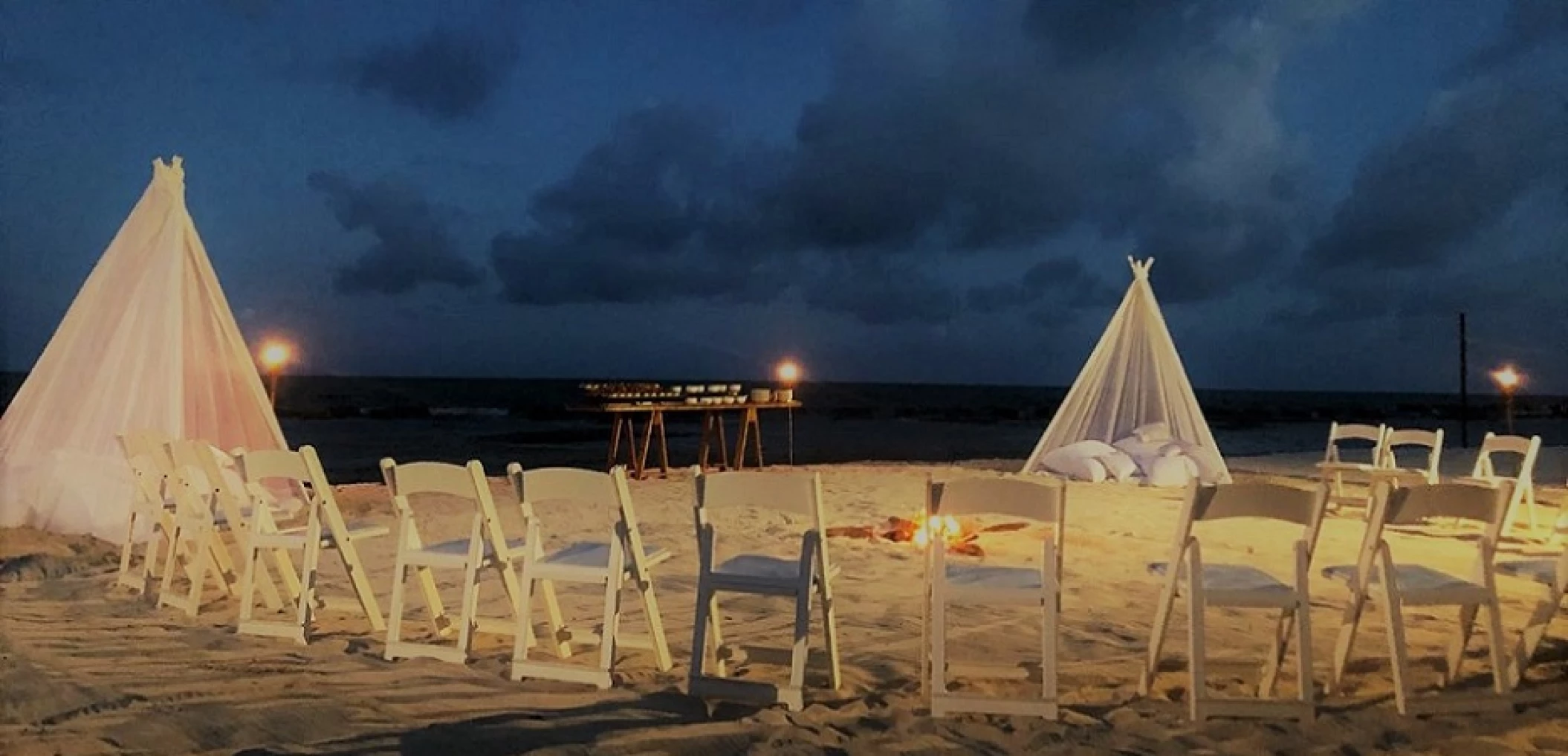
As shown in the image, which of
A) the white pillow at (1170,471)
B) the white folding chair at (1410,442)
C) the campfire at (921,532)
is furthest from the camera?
the white pillow at (1170,471)

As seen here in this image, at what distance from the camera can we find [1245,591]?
349 cm

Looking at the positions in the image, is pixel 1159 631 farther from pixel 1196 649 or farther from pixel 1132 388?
pixel 1132 388

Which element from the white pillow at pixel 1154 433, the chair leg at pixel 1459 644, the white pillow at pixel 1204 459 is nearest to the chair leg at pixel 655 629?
the chair leg at pixel 1459 644

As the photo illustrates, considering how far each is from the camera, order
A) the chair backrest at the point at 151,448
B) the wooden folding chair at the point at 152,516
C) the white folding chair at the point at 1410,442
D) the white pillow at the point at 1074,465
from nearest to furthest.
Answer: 1. the chair backrest at the point at 151,448
2. the wooden folding chair at the point at 152,516
3. the white folding chair at the point at 1410,442
4. the white pillow at the point at 1074,465

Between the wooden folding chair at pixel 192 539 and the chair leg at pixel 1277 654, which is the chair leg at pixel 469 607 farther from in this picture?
the chair leg at pixel 1277 654

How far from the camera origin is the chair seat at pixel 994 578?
3504mm

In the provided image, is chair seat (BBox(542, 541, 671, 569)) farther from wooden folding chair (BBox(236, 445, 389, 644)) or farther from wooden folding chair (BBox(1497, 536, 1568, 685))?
wooden folding chair (BBox(1497, 536, 1568, 685))

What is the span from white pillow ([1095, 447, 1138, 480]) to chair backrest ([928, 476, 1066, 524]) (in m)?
7.50

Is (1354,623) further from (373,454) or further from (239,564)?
(373,454)

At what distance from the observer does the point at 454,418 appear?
3078 cm

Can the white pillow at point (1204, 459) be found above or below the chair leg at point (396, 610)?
above

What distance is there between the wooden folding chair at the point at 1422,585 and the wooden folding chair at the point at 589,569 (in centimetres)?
241

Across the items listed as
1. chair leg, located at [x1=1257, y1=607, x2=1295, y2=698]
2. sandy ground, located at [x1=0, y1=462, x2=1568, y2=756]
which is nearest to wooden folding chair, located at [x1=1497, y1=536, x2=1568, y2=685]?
sandy ground, located at [x1=0, y1=462, x2=1568, y2=756]

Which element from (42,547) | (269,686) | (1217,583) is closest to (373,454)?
(42,547)
